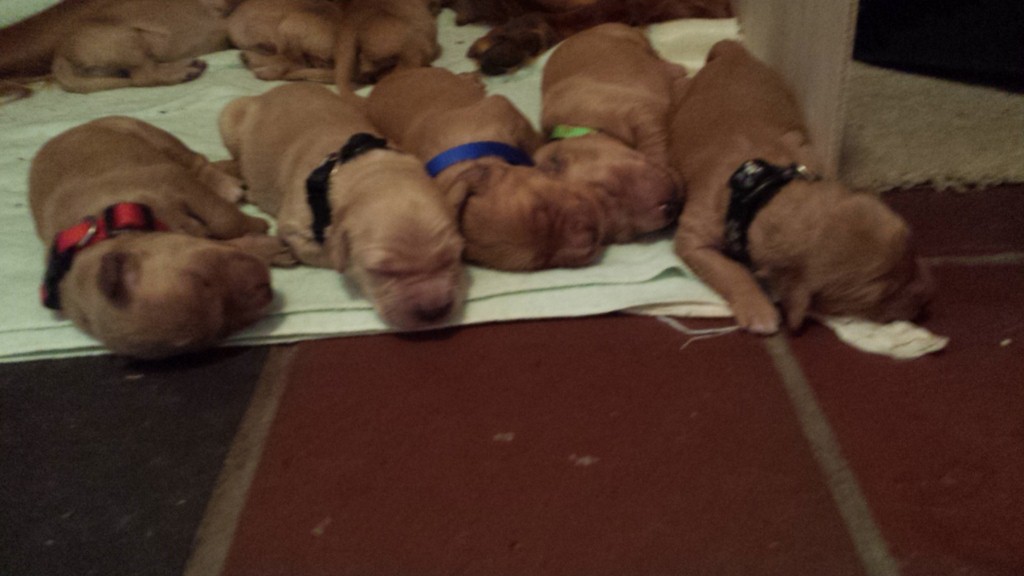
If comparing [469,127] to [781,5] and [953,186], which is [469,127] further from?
[953,186]

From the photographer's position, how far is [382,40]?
2701 millimetres

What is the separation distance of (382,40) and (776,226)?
1.73 m

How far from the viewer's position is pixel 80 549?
125 cm

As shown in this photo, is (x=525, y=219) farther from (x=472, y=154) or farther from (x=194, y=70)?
(x=194, y=70)

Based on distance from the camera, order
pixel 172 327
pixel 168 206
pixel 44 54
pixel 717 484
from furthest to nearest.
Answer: pixel 44 54 < pixel 168 206 < pixel 172 327 < pixel 717 484

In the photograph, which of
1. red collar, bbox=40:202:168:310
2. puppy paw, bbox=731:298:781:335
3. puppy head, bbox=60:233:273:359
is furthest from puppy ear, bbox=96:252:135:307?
puppy paw, bbox=731:298:781:335

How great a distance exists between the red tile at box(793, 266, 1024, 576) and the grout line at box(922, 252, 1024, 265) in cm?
3

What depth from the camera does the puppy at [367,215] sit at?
60.8 inches

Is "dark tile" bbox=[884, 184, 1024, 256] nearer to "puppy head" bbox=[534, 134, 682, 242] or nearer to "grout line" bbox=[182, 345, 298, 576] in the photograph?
"puppy head" bbox=[534, 134, 682, 242]

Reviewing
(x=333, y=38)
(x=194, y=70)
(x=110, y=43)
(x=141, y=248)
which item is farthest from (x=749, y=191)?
(x=110, y=43)

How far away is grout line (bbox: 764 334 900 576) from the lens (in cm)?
112

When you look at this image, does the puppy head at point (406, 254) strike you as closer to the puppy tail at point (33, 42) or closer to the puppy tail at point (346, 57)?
the puppy tail at point (346, 57)

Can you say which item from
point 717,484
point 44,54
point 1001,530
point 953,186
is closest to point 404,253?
point 717,484

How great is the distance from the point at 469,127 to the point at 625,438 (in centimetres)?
92
